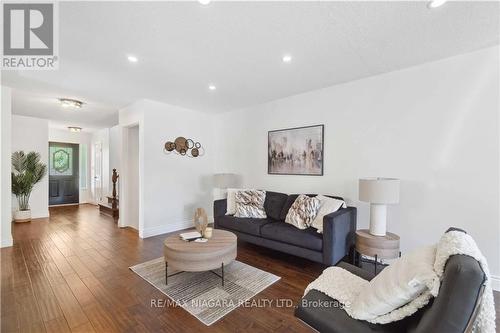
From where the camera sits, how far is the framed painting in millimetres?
3488

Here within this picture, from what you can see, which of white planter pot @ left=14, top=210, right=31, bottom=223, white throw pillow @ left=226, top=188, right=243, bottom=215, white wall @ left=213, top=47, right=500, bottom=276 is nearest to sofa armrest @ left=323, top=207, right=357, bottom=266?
white wall @ left=213, top=47, right=500, bottom=276

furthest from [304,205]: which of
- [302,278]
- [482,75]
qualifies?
[482,75]

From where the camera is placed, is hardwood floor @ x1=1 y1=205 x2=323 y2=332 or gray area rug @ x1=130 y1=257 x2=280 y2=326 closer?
hardwood floor @ x1=1 y1=205 x2=323 y2=332

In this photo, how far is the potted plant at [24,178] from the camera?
16.2 feet

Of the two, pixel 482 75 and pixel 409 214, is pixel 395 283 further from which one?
pixel 482 75

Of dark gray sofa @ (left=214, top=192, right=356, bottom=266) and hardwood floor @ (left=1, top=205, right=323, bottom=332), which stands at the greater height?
dark gray sofa @ (left=214, top=192, right=356, bottom=266)

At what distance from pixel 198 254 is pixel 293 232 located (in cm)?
121

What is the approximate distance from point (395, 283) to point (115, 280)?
2660 mm

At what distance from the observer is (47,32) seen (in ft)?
6.48

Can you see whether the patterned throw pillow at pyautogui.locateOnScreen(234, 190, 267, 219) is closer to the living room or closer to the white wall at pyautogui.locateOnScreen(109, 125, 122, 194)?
the living room

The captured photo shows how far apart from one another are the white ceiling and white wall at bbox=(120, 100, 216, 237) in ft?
2.44

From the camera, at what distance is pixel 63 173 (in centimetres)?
724

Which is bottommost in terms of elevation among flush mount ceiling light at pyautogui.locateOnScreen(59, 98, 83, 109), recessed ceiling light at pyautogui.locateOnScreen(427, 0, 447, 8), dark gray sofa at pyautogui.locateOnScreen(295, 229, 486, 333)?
dark gray sofa at pyautogui.locateOnScreen(295, 229, 486, 333)

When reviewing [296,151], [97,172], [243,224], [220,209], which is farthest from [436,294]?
[97,172]
